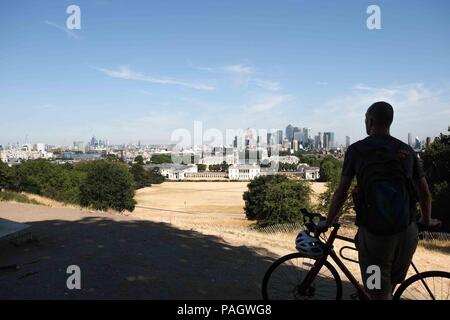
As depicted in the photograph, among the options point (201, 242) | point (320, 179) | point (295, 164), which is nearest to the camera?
point (201, 242)

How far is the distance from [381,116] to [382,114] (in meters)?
0.02

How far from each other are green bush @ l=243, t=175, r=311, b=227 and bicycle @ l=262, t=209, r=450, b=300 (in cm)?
3257

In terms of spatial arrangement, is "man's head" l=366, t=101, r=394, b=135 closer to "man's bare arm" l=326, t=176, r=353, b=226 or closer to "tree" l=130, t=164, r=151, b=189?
"man's bare arm" l=326, t=176, r=353, b=226

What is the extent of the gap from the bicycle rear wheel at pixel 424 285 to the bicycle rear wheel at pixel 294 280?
666 millimetres

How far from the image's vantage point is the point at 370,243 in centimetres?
334

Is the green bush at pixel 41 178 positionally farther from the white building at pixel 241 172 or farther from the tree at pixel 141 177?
the white building at pixel 241 172

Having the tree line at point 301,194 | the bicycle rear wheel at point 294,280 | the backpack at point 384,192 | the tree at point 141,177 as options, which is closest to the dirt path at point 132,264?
the bicycle rear wheel at point 294,280

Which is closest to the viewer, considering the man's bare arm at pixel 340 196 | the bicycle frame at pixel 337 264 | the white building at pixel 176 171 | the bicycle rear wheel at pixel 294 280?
the man's bare arm at pixel 340 196

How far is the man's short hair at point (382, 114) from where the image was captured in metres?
3.37

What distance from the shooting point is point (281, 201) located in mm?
38250
